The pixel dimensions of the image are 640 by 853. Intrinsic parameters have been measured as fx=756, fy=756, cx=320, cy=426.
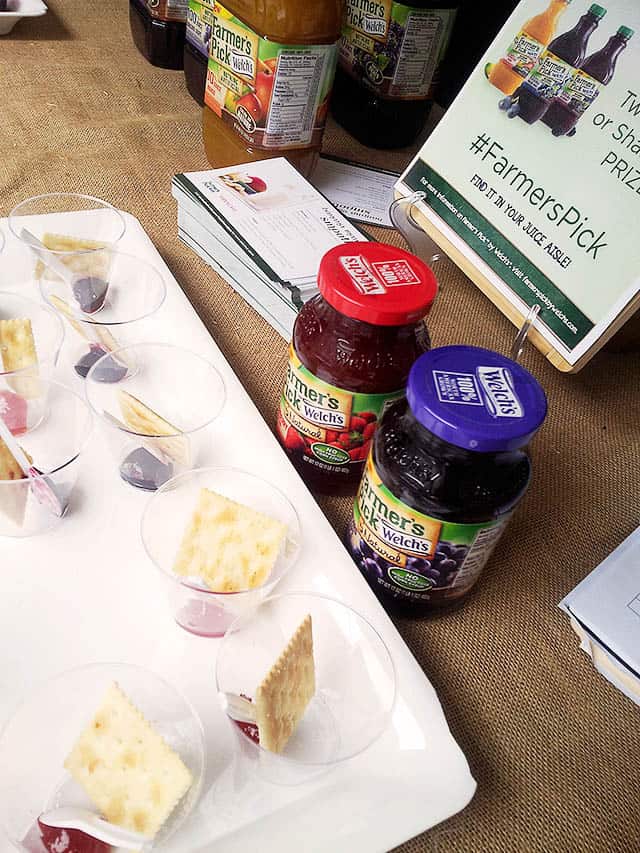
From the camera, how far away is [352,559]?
61cm

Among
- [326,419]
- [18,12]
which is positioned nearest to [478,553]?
[326,419]

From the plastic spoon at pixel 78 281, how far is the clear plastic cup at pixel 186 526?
267 millimetres

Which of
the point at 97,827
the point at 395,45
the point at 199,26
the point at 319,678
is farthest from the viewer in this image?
the point at 199,26

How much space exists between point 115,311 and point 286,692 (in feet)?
1.59

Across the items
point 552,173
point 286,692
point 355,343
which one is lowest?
point 286,692

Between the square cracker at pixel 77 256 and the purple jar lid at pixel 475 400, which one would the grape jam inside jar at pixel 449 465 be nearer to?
the purple jar lid at pixel 475 400

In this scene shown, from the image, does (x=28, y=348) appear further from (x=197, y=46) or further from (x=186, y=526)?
(x=197, y=46)

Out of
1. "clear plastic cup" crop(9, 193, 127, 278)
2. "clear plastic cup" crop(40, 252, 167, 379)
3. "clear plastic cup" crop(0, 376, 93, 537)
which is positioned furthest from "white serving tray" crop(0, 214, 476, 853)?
"clear plastic cup" crop(9, 193, 127, 278)

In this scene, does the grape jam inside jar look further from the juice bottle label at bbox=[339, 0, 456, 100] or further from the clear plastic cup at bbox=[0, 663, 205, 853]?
the juice bottle label at bbox=[339, 0, 456, 100]

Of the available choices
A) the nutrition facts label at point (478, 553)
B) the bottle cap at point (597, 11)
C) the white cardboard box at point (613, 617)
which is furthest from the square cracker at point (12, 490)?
the bottle cap at point (597, 11)

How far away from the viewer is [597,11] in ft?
2.43

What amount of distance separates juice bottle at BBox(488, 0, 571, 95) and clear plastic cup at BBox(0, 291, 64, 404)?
54 centimetres

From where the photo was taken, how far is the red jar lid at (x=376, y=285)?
542 mm

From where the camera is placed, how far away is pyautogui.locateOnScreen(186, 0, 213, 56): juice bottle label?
110 centimetres
